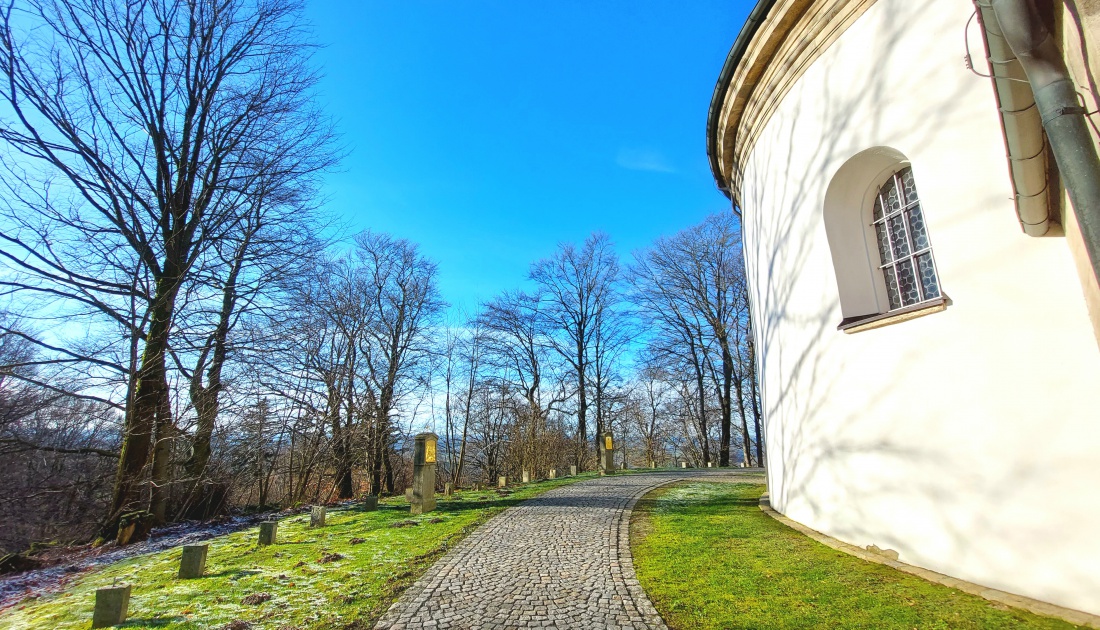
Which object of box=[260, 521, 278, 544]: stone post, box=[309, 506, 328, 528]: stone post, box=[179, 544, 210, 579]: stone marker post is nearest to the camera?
box=[179, 544, 210, 579]: stone marker post

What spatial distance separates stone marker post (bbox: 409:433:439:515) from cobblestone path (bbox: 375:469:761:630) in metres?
2.19

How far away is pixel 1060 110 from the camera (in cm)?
246

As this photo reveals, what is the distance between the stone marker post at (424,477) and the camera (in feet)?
30.5

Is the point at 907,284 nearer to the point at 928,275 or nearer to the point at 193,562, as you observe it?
the point at 928,275

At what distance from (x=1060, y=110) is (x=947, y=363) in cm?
212

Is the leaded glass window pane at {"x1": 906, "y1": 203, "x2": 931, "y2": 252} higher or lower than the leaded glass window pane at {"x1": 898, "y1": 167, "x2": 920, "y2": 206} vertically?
lower

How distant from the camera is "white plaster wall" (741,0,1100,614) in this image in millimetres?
3264

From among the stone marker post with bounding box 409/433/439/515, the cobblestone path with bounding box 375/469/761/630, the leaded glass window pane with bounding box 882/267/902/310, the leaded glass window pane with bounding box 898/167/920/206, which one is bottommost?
the cobblestone path with bounding box 375/469/761/630

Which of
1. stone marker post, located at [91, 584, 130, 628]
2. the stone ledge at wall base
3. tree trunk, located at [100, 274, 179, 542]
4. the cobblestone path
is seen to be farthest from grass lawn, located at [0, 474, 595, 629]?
the stone ledge at wall base

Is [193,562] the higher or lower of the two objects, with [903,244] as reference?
lower

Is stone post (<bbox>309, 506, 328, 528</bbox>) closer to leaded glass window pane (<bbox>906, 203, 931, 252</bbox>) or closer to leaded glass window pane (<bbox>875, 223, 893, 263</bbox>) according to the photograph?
leaded glass window pane (<bbox>875, 223, 893, 263</bbox>)

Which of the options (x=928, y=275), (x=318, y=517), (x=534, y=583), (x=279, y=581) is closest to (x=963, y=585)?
(x=928, y=275)

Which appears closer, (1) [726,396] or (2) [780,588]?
(2) [780,588]

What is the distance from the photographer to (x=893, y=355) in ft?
14.5
